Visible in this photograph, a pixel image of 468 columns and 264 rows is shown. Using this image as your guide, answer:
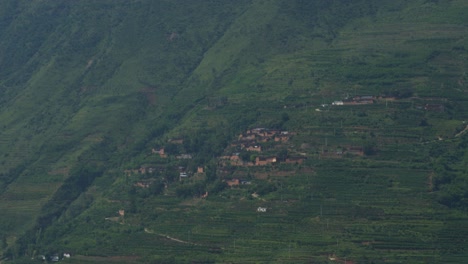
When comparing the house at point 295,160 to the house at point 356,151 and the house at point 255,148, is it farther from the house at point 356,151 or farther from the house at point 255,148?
the house at point 356,151

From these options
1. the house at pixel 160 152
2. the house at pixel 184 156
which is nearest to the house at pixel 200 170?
the house at pixel 184 156

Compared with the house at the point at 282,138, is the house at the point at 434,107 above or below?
above

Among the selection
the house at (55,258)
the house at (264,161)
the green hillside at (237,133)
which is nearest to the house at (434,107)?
the green hillside at (237,133)

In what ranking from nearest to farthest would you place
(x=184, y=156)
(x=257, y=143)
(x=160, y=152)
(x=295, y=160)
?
(x=295, y=160), (x=257, y=143), (x=184, y=156), (x=160, y=152)

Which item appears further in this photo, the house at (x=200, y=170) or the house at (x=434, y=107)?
the house at (x=434, y=107)

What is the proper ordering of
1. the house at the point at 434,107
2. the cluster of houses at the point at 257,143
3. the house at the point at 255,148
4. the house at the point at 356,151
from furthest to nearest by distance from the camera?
the house at the point at 434,107
the house at the point at 255,148
the cluster of houses at the point at 257,143
the house at the point at 356,151

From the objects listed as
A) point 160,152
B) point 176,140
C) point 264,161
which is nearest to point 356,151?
point 264,161

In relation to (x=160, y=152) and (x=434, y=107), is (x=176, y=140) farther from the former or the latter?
(x=434, y=107)

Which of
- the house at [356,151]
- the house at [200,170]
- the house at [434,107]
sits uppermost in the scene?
the house at [434,107]

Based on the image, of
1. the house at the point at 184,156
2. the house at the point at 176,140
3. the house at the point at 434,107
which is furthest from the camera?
the house at the point at 176,140
